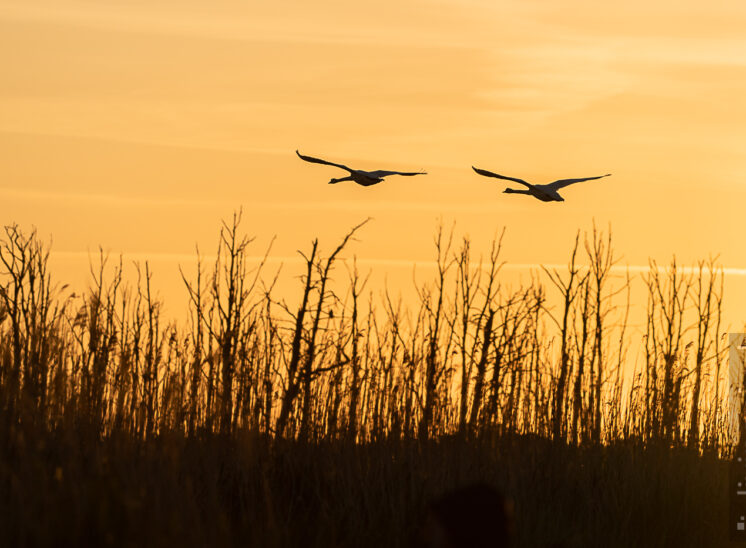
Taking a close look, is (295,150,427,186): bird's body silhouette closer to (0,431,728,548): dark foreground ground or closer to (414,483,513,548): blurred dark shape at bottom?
(0,431,728,548): dark foreground ground

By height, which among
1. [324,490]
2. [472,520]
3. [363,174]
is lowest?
[472,520]

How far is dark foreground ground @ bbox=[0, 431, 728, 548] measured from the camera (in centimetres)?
876

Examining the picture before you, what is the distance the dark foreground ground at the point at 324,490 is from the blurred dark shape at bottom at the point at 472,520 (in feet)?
10.6

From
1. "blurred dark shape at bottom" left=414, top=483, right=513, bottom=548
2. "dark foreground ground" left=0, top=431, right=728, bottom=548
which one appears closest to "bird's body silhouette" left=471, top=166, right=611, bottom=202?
"dark foreground ground" left=0, top=431, right=728, bottom=548

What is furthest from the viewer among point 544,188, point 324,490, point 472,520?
point 544,188

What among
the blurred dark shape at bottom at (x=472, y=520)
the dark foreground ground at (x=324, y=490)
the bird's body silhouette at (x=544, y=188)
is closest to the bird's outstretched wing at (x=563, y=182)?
the bird's body silhouette at (x=544, y=188)

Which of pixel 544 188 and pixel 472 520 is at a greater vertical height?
pixel 544 188

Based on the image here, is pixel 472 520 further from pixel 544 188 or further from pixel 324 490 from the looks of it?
pixel 544 188

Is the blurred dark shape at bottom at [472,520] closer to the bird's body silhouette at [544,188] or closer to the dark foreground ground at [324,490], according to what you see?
the dark foreground ground at [324,490]

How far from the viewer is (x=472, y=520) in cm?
449

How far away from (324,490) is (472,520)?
7828 mm

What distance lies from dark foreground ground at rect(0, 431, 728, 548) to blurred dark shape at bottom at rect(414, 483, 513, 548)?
127 inches

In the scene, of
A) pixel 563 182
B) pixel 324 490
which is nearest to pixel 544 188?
pixel 563 182

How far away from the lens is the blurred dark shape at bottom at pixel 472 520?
4484mm
